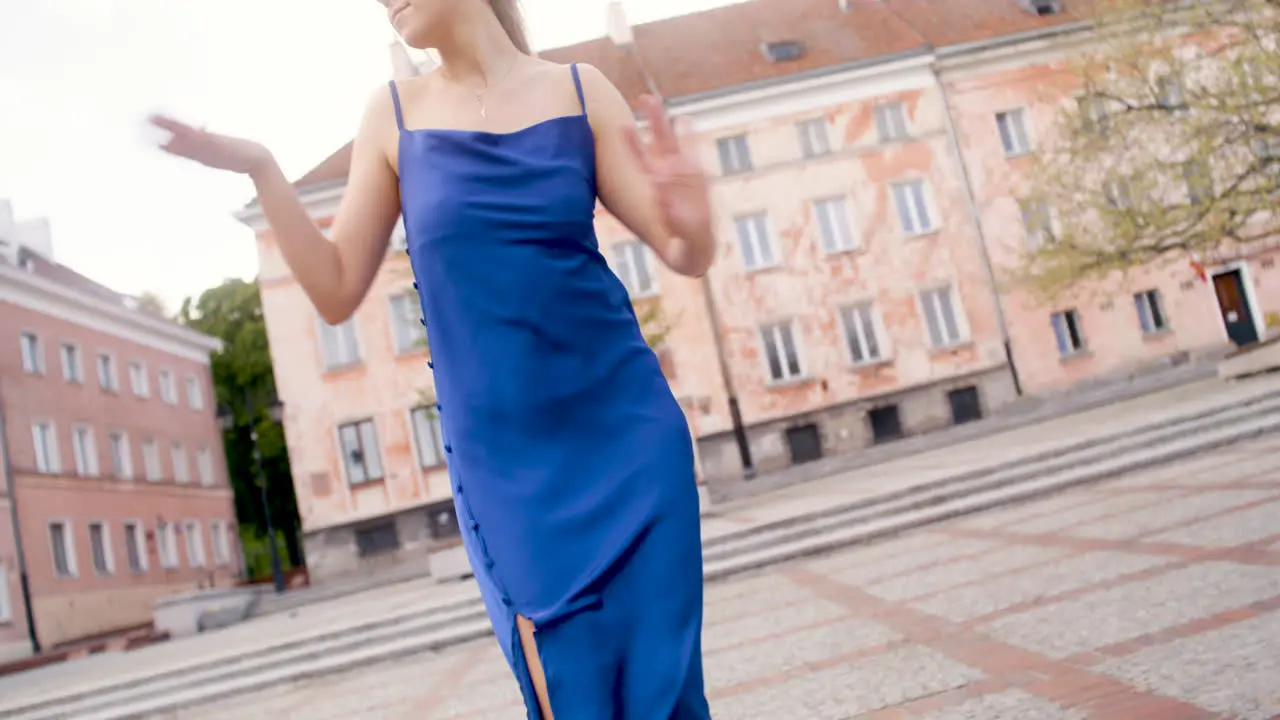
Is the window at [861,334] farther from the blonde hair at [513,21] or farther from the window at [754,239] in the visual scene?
the blonde hair at [513,21]

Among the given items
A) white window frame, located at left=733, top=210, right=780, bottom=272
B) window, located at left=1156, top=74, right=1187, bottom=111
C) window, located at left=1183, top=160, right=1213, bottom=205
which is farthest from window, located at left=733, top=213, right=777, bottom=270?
window, located at left=1183, top=160, right=1213, bottom=205

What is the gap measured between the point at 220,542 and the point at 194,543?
2.03 meters

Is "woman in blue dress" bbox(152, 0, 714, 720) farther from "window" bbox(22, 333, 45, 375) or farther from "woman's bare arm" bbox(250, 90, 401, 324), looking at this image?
"window" bbox(22, 333, 45, 375)

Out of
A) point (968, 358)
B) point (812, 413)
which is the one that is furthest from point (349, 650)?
point (968, 358)

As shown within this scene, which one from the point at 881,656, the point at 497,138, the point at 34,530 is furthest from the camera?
the point at 34,530

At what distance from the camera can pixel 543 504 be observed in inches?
56.6

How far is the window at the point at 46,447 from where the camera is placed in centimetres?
2745

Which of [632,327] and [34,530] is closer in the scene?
[632,327]

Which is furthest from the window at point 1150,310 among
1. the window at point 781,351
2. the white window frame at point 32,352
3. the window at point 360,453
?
the white window frame at point 32,352

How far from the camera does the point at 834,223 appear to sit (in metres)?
28.8

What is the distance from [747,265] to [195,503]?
22.0 m

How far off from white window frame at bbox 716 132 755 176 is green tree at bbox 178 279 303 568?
816 inches

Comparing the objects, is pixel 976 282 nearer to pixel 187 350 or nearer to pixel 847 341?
pixel 847 341

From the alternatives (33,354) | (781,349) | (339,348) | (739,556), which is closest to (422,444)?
(339,348)
